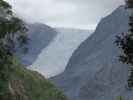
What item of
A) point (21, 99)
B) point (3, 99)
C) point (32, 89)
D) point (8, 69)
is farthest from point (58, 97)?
point (8, 69)

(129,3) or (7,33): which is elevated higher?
(129,3)

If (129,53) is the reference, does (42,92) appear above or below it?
below

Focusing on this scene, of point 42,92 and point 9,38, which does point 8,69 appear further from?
point 42,92

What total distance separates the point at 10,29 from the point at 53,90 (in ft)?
301

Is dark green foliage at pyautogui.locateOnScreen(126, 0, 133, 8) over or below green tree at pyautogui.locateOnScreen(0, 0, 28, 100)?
over

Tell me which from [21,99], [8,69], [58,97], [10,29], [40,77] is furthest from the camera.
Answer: [40,77]

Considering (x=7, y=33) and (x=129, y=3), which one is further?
(x=7, y=33)

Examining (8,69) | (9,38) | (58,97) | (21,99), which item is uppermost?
(9,38)

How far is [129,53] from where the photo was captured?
26.6m

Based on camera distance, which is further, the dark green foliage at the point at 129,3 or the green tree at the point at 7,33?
the green tree at the point at 7,33

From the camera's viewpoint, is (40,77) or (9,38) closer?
(9,38)

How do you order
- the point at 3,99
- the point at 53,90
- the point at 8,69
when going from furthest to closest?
the point at 53,90
the point at 3,99
the point at 8,69

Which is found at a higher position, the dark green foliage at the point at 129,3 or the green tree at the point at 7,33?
the dark green foliage at the point at 129,3

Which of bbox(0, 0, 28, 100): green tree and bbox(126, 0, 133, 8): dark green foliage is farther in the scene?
bbox(0, 0, 28, 100): green tree
